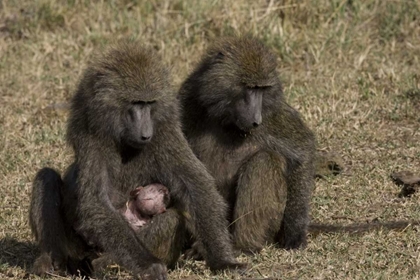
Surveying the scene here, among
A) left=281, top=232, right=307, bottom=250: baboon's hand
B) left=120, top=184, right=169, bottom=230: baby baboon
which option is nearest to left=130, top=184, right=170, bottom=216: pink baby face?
left=120, top=184, right=169, bottom=230: baby baboon

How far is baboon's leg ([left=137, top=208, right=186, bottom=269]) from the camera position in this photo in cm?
536

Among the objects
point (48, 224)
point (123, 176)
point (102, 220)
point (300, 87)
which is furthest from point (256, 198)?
point (300, 87)

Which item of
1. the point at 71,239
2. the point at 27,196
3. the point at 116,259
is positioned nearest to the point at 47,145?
the point at 27,196

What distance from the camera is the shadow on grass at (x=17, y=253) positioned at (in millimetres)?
5766

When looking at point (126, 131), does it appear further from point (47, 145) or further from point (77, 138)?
point (47, 145)

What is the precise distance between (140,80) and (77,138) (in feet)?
1.59

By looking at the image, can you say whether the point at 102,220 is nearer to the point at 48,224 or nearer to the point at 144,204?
the point at 144,204

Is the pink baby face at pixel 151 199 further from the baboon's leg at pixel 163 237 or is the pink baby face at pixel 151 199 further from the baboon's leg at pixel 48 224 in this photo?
the baboon's leg at pixel 48 224

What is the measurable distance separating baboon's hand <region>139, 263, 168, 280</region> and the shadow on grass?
0.91m

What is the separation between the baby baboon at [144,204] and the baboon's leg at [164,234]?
0.06 m

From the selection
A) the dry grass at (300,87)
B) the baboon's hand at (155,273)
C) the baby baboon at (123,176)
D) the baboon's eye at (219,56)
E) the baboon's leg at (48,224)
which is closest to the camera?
the baboon's hand at (155,273)

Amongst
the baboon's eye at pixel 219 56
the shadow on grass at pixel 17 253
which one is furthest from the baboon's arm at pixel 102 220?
the baboon's eye at pixel 219 56

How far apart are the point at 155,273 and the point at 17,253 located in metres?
1.32

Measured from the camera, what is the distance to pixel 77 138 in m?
5.46
